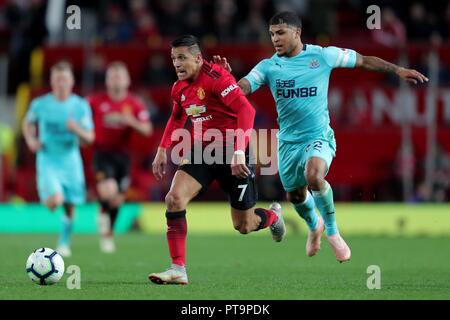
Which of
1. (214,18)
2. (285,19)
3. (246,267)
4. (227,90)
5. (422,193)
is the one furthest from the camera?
(214,18)

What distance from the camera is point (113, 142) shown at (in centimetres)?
1504

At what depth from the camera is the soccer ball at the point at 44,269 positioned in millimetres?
8961

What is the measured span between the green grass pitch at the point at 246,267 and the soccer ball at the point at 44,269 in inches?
4.2

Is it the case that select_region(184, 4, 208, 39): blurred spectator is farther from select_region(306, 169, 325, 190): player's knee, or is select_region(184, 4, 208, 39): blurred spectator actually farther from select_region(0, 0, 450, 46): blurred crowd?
select_region(306, 169, 325, 190): player's knee

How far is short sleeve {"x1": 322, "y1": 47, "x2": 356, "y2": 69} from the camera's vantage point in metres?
10.0

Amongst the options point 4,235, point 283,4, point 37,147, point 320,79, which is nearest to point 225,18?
point 283,4

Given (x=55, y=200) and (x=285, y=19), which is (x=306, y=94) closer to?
(x=285, y=19)

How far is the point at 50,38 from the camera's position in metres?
21.9

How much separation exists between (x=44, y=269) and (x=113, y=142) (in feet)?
20.3

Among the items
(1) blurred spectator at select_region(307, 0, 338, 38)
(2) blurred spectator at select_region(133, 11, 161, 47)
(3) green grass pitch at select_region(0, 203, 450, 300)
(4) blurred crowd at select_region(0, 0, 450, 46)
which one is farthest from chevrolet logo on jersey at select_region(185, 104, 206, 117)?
(1) blurred spectator at select_region(307, 0, 338, 38)

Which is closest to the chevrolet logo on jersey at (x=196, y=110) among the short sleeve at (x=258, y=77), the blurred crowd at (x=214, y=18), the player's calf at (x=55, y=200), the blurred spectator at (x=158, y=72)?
the short sleeve at (x=258, y=77)

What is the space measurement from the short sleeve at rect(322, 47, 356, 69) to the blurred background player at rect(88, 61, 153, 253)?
201 inches

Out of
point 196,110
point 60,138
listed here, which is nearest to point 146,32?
point 60,138
